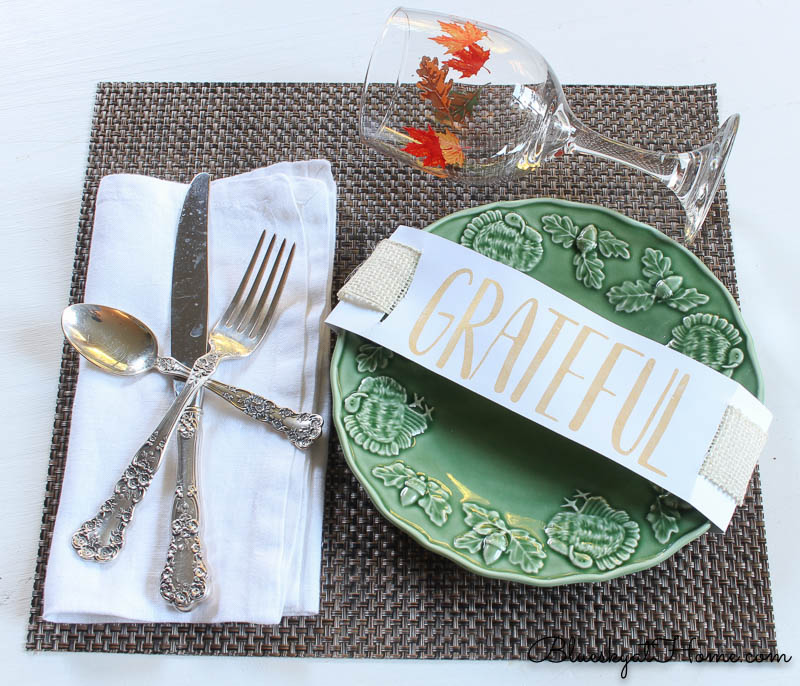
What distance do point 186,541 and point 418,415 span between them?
163mm

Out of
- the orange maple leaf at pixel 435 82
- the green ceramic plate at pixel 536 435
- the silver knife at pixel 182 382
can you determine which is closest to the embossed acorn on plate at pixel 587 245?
the green ceramic plate at pixel 536 435

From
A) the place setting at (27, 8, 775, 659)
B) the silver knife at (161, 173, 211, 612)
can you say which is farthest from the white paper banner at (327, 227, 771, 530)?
the silver knife at (161, 173, 211, 612)

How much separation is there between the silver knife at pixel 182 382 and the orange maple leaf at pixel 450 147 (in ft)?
0.58

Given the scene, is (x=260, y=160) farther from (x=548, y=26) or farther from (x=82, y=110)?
(x=548, y=26)

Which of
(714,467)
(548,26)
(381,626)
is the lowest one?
(381,626)

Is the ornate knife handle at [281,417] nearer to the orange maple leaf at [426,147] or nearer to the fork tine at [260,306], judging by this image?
the fork tine at [260,306]

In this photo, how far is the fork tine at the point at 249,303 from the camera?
453 mm

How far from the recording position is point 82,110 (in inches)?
22.8

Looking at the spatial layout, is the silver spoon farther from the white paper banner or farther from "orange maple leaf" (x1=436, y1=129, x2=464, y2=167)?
"orange maple leaf" (x1=436, y1=129, x2=464, y2=167)

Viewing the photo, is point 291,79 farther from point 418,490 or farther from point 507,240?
point 418,490

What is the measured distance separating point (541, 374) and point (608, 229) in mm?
121

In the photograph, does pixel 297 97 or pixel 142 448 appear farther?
pixel 297 97

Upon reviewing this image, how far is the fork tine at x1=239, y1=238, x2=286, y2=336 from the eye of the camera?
1.48 ft

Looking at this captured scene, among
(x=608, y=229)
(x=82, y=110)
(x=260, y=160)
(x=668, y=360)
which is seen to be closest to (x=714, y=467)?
(x=668, y=360)
